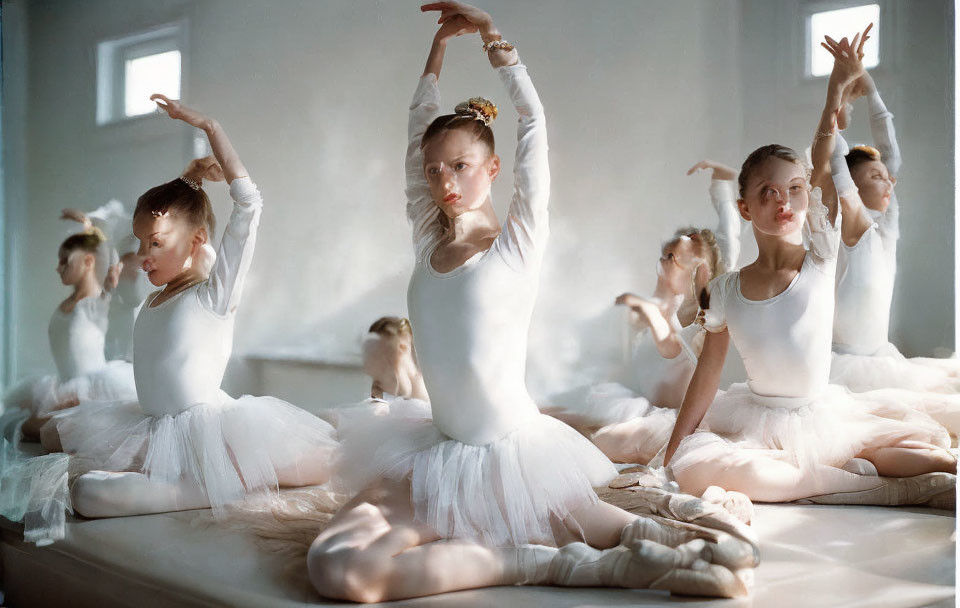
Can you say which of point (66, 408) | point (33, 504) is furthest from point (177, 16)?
point (33, 504)

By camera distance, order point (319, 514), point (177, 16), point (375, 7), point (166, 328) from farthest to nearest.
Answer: point (177, 16)
point (375, 7)
point (166, 328)
point (319, 514)

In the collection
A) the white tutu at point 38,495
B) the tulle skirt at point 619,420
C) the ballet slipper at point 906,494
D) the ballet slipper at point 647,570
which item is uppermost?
the tulle skirt at point 619,420

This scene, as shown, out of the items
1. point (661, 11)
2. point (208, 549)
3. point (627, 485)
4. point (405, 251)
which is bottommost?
point (208, 549)

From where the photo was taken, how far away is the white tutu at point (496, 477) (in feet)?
5.14

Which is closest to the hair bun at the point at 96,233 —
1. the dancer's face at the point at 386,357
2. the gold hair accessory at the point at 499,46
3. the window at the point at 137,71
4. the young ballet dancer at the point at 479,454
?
the window at the point at 137,71

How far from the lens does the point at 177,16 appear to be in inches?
102

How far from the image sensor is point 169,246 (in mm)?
2271

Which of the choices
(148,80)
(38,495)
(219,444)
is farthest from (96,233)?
(219,444)

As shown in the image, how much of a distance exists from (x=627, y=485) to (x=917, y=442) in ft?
1.88

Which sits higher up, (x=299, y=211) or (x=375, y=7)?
(x=375, y=7)

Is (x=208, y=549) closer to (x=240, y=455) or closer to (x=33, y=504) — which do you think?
(x=240, y=455)

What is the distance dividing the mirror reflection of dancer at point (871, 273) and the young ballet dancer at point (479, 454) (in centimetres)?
56

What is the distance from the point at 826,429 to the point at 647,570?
0.59 metres

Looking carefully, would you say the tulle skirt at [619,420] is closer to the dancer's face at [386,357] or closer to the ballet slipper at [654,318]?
the ballet slipper at [654,318]
